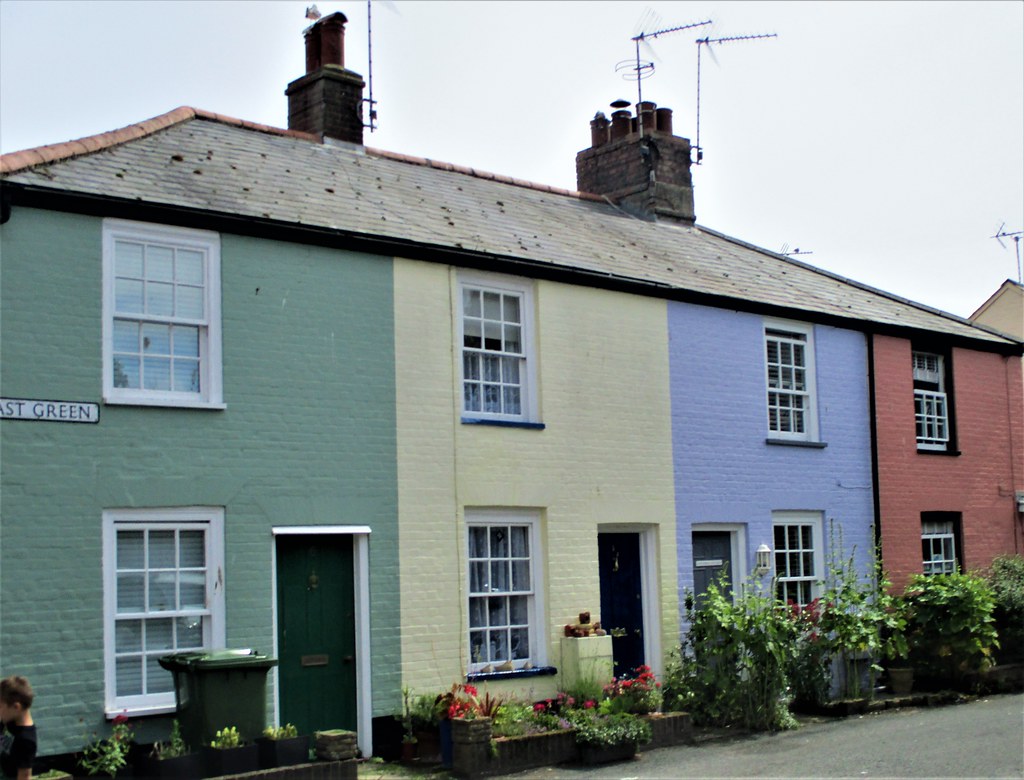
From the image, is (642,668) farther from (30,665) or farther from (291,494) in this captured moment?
(30,665)

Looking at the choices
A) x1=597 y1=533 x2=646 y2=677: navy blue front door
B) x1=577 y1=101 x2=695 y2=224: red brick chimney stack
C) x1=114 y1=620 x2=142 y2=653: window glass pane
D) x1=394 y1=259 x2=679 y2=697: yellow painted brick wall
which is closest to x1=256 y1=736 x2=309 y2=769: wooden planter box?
x1=114 y1=620 x2=142 y2=653: window glass pane

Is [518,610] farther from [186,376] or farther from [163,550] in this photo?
[186,376]

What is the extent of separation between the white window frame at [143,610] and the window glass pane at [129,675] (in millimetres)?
55

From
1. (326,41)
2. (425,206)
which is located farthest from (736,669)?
(326,41)

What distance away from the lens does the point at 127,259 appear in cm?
1254

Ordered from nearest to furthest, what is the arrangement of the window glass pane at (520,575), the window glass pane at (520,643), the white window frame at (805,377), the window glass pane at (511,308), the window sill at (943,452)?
the window glass pane at (520,643)
the window glass pane at (520,575)
the window glass pane at (511,308)
the white window frame at (805,377)
the window sill at (943,452)

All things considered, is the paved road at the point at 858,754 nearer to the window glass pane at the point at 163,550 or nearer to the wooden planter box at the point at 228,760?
the wooden planter box at the point at 228,760

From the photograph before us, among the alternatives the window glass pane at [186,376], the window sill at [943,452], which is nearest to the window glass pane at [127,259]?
the window glass pane at [186,376]

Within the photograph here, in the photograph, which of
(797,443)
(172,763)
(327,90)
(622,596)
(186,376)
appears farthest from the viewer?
(797,443)

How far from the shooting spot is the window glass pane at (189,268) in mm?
12828

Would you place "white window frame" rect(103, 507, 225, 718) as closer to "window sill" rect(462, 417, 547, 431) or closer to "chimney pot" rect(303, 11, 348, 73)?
"window sill" rect(462, 417, 547, 431)

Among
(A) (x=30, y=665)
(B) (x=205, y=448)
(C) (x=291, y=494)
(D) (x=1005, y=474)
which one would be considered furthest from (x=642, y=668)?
(D) (x=1005, y=474)

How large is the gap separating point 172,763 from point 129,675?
3.63 ft

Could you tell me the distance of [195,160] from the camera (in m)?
14.4
